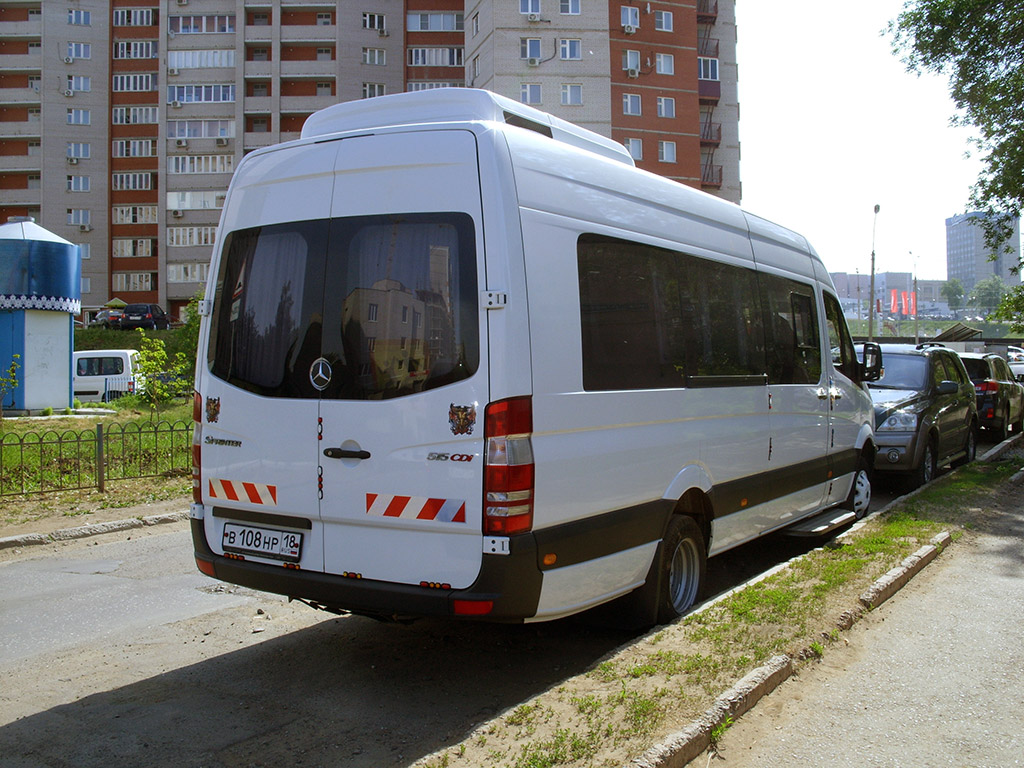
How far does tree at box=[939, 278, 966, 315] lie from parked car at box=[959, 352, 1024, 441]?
139331mm

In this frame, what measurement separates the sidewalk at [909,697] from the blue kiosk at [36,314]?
870 inches

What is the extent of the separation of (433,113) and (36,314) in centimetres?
2154

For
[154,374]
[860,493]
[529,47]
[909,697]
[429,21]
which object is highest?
[429,21]

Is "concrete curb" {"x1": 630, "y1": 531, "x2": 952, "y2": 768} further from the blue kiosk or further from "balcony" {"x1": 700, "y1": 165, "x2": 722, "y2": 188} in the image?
"balcony" {"x1": 700, "y1": 165, "x2": 722, "y2": 188}

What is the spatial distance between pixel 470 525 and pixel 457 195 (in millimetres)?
1565

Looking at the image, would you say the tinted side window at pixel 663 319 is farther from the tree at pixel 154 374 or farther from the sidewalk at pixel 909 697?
the tree at pixel 154 374

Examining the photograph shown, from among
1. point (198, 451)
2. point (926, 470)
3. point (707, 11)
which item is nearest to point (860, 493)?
point (926, 470)

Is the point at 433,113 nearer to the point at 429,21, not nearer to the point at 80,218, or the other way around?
the point at 429,21

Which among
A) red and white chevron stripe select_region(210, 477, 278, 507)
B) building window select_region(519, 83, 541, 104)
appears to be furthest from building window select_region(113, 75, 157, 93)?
red and white chevron stripe select_region(210, 477, 278, 507)

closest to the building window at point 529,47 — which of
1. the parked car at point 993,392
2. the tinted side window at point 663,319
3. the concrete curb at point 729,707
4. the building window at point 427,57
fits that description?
the building window at point 427,57

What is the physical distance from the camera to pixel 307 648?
537 cm

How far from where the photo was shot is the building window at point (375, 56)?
217ft

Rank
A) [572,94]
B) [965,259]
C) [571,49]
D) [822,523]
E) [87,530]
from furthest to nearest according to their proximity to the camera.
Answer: [965,259], [572,94], [571,49], [87,530], [822,523]

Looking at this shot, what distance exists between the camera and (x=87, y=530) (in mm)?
9242
